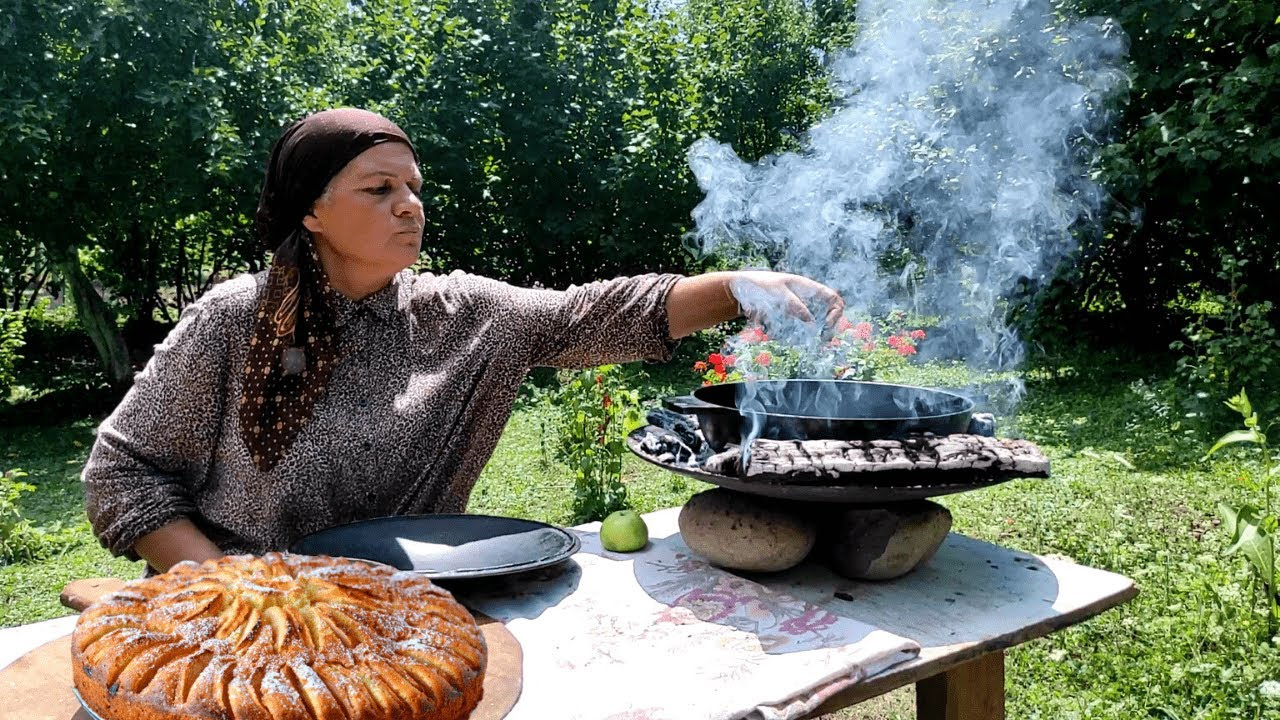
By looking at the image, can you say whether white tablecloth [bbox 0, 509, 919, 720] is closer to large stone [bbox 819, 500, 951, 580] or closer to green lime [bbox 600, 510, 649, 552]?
green lime [bbox 600, 510, 649, 552]

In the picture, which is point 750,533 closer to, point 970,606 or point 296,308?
point 970,606

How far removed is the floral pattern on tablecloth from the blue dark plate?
0.23ft

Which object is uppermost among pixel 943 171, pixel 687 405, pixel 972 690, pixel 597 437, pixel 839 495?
pixel 943 171

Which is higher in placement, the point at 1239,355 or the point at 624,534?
the point at 624,534

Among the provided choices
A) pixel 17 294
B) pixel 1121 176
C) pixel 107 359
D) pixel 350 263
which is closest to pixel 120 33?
pixel 107 359

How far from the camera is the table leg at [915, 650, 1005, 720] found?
1.91 m

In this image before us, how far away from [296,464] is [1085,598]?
5.80 ft

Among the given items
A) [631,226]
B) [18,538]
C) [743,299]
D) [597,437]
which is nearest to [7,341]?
[18,538]

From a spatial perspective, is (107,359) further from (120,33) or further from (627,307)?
(627,307)

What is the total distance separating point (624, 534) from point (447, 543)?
0.41 meters

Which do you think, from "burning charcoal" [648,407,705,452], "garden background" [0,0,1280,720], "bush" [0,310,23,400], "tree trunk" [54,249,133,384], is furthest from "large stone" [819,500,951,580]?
"tree trunk" [54,249,133,384]

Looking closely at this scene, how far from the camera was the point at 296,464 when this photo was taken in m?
2.21

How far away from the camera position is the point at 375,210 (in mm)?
2166

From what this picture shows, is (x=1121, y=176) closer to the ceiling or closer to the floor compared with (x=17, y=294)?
closer to the ceiling
